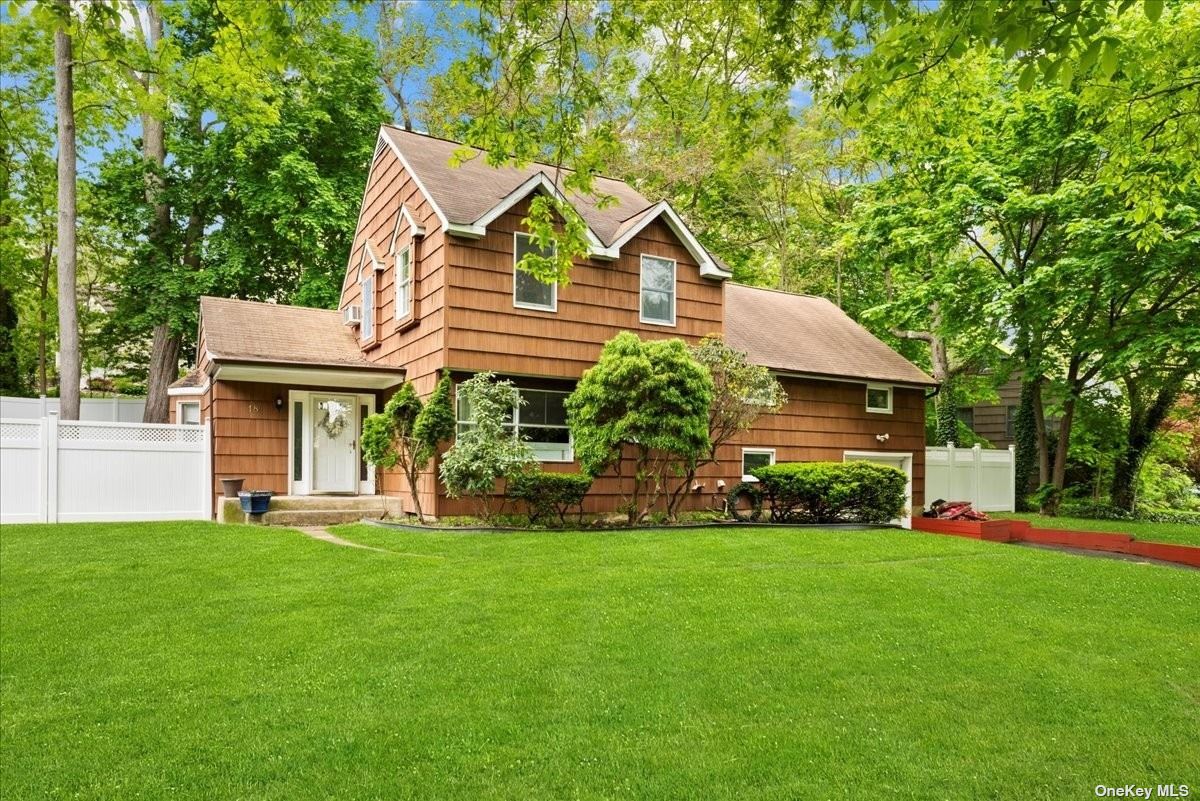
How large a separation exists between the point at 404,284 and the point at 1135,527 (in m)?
15.1

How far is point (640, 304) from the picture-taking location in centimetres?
1400

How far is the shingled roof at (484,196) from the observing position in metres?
12.3

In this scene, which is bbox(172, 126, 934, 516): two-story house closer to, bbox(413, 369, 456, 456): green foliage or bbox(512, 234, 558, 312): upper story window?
bbox(512, 234, 558, 312): upper story window

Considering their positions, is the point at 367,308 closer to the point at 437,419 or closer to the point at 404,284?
the point at 404,284

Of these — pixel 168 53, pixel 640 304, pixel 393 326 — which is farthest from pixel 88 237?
pixel 168 53

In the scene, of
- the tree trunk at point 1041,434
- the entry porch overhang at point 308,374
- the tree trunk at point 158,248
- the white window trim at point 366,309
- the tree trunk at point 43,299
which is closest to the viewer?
the entry porch overhang at point 308,374

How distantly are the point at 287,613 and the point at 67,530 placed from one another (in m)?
6.90

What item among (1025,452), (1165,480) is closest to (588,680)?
(1025,452)

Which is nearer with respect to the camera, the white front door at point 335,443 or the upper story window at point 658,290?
the upper story window at point 658,290

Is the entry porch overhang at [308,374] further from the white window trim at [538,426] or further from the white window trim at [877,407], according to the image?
the white window trim at [877,407]

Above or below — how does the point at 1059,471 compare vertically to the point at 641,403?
below

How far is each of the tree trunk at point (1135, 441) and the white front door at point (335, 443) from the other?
17705 millimetres

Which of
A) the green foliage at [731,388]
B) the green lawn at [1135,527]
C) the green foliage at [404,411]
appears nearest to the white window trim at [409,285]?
the green foliage at [404,411]

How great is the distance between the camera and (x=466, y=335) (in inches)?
478
